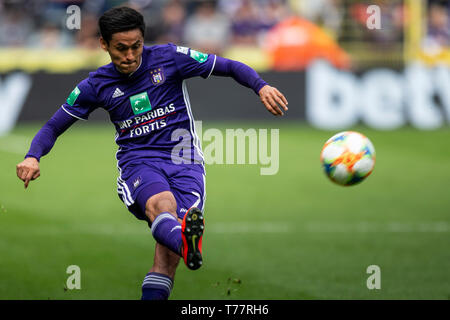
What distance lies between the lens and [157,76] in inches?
206

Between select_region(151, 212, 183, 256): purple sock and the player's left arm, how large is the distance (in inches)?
35.5

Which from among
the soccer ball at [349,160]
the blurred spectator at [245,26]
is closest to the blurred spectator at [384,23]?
the blurred spectator at [245,26]

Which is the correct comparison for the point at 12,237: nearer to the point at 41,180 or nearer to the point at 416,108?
the point at 41,180

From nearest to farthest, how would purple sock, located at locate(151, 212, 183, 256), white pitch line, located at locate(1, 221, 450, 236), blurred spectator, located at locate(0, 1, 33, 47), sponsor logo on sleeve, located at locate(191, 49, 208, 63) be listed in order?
purple sock, located at locate(151, 212, 183, 256) < sponsor logo on sleeve, located at locate(191, 49, 208, 63) < white pitch line, located at locate(1, 221, 450, 236) < blurred spectator, located at locate(0, 1, 33, 47)

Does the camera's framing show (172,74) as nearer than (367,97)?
Yes

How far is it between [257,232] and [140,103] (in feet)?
11.4

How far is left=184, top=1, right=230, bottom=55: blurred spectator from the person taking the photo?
18.1 metres

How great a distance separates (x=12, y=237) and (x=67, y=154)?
5.87m

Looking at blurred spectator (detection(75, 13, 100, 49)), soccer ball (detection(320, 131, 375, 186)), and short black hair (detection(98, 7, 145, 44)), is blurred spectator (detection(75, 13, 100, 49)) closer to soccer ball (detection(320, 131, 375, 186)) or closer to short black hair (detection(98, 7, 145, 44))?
short black hair (detection(98, 7, 145, 44))

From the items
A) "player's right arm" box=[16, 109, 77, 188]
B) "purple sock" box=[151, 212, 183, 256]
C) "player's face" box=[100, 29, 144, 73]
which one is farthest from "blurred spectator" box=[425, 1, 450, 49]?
"purple sock" box=[151, 212, 183, 256]

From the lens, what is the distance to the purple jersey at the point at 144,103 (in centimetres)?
515

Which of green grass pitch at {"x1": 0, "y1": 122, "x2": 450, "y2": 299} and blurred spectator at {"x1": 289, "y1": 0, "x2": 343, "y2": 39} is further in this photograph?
blurred spectator at {"x1": 289, "y1": 0, "x2": 343, "y2": 39}

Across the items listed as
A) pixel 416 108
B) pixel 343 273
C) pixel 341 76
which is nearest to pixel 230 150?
pixel 341 76

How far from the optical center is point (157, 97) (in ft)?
17.0
